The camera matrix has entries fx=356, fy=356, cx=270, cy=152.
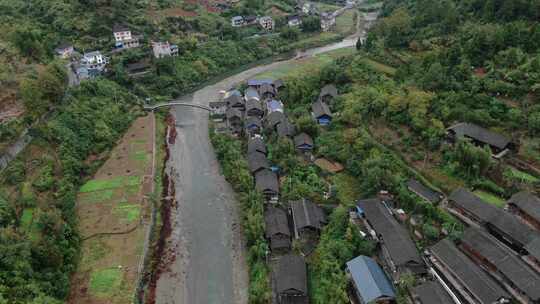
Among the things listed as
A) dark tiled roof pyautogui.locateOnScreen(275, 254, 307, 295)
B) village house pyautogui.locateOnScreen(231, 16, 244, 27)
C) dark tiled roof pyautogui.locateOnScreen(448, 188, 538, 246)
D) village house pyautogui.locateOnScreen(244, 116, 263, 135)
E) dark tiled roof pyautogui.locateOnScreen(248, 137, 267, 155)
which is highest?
village house pyautogui.locateOnScreen(231, 16, 244, 27)

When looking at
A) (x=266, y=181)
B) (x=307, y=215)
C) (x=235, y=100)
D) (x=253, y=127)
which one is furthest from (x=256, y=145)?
(x=307, y=215)

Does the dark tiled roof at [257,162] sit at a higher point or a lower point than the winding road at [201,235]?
higher

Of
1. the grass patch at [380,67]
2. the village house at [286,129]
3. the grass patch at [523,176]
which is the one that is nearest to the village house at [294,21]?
the grass patch at [380,67]

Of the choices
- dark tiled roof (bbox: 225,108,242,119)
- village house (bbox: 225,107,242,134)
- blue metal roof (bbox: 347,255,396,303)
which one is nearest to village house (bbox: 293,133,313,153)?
village house (bbox: 225,107,242,134)

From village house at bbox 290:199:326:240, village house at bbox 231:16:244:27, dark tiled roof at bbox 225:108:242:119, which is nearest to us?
village house at bbox 290:199:326:240

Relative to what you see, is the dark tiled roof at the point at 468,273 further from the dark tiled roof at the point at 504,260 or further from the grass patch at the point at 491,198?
the grass patch at the point at 491,198

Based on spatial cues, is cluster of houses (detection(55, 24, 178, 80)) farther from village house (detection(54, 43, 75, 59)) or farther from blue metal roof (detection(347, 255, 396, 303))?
blue metal roof (detection(347, 255, 396, 303))
